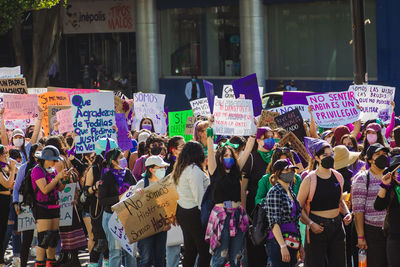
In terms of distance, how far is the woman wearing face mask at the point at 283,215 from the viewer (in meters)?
7.81


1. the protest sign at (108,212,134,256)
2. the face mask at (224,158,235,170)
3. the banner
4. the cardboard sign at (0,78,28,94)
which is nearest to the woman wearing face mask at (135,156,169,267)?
the protest sign at (108,212,134,256)

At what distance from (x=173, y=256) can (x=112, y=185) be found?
3.22 ft

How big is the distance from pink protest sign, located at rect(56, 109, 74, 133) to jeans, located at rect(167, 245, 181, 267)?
376 cm

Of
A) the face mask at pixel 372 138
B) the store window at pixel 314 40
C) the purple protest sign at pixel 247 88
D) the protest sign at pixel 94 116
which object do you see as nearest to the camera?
the face mask at pixel 372 138

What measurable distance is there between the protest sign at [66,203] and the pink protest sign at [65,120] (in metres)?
2.43

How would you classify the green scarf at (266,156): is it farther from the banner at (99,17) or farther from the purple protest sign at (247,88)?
the banner at (99,17)

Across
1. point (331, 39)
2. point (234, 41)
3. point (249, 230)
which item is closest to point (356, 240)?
point (249, 230)

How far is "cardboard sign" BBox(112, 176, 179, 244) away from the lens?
28.8 ft

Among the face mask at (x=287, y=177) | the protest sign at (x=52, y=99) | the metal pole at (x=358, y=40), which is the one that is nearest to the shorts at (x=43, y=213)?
the face mask at (x=287, y=177)

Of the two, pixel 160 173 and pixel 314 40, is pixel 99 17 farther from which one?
pixel 160 173

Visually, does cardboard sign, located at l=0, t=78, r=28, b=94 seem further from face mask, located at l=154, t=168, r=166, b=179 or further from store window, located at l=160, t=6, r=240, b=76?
store window, located at l=160, t=6, r=240, b=76

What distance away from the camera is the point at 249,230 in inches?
323

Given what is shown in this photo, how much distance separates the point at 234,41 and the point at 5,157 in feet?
66.4

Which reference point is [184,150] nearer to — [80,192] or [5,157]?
[80,192]
